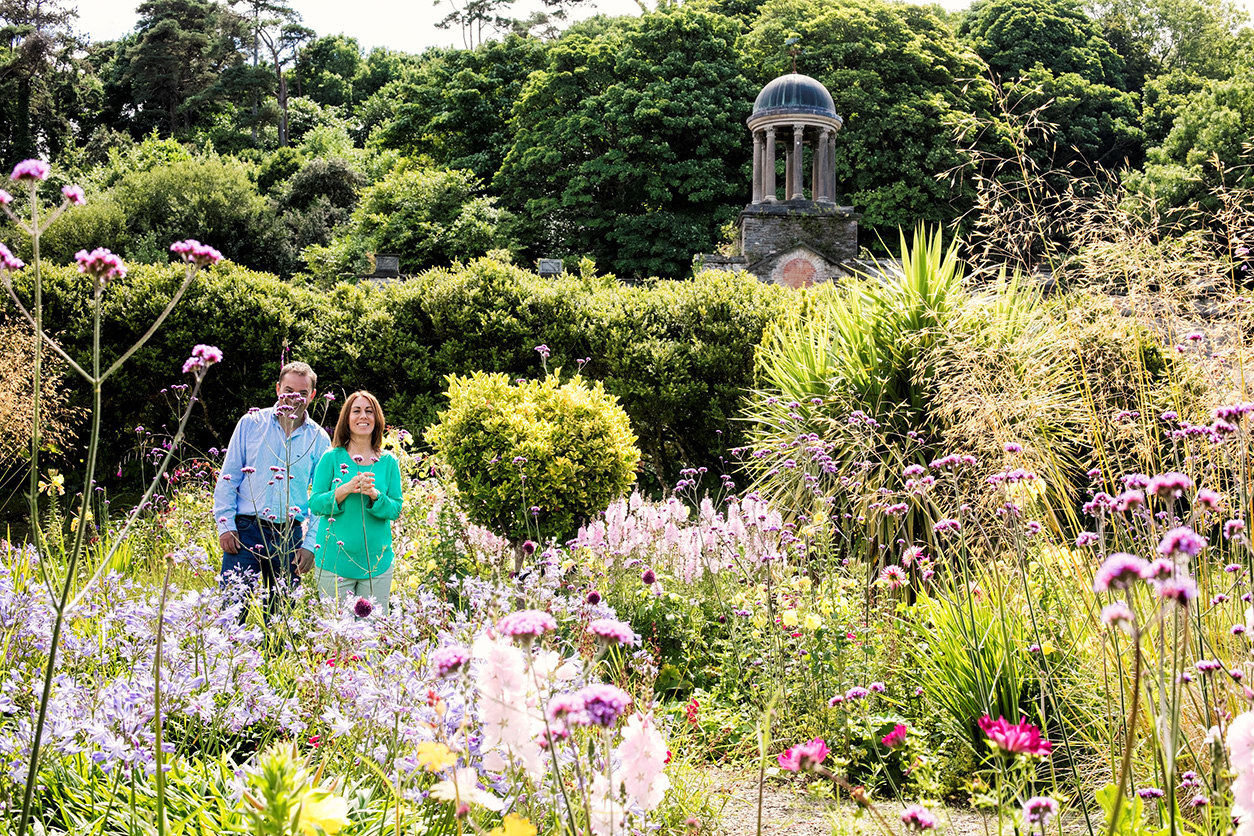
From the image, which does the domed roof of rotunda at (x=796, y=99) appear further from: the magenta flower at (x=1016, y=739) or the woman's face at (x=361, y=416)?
the magenta flower at (x=1016, y=739)

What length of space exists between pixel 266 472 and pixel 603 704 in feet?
14.0

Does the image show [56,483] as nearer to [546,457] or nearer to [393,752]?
[546,457]

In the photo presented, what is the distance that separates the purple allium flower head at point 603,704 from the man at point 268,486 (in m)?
3.73

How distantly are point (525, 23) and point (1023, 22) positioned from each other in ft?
66.4

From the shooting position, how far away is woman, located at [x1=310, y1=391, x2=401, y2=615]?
4.46 m

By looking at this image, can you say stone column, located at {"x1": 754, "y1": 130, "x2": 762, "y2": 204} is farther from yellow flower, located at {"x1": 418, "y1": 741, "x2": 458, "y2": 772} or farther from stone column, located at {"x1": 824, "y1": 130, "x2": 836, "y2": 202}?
yellow flower, located at {"x1": 418, "y1": 741, "x2": 458, "y2": 772}

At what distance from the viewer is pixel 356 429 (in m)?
4.73

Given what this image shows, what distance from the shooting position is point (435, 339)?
39.4 feet

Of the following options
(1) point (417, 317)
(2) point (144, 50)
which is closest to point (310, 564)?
(1) point (417, 317)

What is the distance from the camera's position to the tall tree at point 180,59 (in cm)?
4400

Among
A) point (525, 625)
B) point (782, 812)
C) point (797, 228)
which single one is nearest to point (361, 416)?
point (782, 812)

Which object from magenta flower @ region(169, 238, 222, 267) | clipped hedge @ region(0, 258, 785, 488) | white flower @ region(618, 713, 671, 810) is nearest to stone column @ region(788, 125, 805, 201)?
clipped hedge @ region(0, 258, 785, 488)

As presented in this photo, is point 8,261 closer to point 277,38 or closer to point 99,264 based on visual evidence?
point 99,264

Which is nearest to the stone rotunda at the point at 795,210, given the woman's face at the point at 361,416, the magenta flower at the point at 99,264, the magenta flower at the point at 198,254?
the woman's face at the point at 361,416
